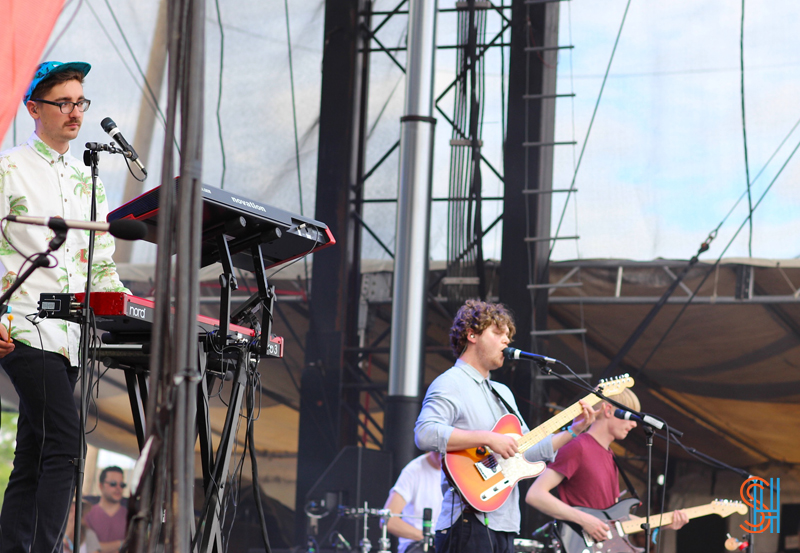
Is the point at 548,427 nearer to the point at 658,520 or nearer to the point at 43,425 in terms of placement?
the point at 658,520

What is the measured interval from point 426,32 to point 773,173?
8.14ft

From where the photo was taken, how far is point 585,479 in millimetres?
4043

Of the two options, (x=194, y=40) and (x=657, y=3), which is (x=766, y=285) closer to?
(x=657, y=3)

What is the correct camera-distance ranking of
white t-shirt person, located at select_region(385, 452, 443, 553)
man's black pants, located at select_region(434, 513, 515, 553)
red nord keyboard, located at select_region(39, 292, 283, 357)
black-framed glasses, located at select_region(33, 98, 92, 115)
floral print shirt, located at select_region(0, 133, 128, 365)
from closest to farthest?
red nord keyboard, located at select_region(39, 292, 283, 357) → floral print shirt, located at select_region(0, 133, 128, 365) → black-framed glasses, located at select_region(33, 98, 92, 115) → man's black pants, located at select_region(434, 513, 515, 553) → white t-shirt person, located at select_region(385, 452, 443, 553)

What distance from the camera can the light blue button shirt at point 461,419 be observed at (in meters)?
2.91

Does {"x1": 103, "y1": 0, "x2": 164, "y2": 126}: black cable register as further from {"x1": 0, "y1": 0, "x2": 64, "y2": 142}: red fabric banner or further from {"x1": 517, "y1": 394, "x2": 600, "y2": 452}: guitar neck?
{"x1": 517, "y1": 394, "x2": 600, "y2": 452}: guitar neck

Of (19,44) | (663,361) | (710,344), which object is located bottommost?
(663,361)

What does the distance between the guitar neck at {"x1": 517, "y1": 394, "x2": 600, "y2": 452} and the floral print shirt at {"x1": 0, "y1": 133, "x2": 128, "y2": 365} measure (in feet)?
5.21

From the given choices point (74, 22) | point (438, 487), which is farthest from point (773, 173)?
point (74, 22)

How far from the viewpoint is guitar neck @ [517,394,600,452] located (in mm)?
3260

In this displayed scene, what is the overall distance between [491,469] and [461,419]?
8.4 inches

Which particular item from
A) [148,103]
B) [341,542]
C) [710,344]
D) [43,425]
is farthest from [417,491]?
[148,103]

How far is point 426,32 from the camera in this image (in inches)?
233

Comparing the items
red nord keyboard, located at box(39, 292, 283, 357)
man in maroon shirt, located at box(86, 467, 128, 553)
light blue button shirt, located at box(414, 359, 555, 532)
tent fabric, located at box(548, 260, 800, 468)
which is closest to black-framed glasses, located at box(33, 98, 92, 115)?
→ red nord keyboard, located at box(39, 292, 283, 357)
